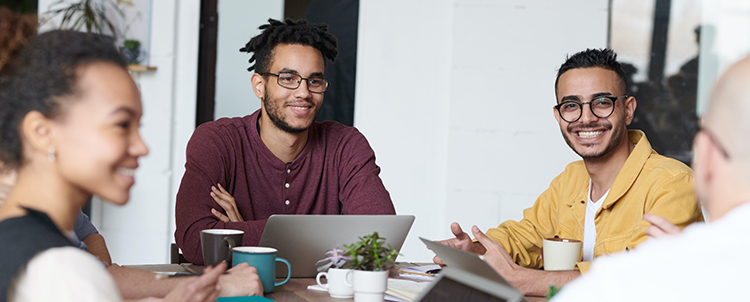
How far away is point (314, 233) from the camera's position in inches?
57.5

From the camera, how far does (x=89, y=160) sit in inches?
33.3

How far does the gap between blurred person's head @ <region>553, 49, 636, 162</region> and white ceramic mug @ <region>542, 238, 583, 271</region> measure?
1.86ft

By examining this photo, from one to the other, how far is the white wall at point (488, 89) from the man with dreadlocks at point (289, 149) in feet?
3.81

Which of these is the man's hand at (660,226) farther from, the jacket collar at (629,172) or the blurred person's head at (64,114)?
the blurred person's head at (64,114)

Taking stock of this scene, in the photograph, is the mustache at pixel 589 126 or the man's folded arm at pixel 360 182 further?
the man's folded arm at pixel 360 182

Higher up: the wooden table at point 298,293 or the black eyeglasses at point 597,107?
the black eyeglasses at point 597,107

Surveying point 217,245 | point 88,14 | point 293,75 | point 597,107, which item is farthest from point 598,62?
point 88,14

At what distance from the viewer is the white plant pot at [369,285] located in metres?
1.22

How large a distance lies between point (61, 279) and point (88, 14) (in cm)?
314

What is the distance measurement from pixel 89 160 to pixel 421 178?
8.71 feet

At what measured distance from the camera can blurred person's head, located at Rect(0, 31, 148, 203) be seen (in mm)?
827

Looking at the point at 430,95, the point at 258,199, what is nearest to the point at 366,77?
the point at 430,95

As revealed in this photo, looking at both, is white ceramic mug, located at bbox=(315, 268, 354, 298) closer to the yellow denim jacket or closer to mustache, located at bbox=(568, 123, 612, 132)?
the yellow denim jacket

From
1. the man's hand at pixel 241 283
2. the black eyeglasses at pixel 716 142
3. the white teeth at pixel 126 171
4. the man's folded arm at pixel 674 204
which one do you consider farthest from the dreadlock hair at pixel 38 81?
the man's folded arm at pixel 674 204
